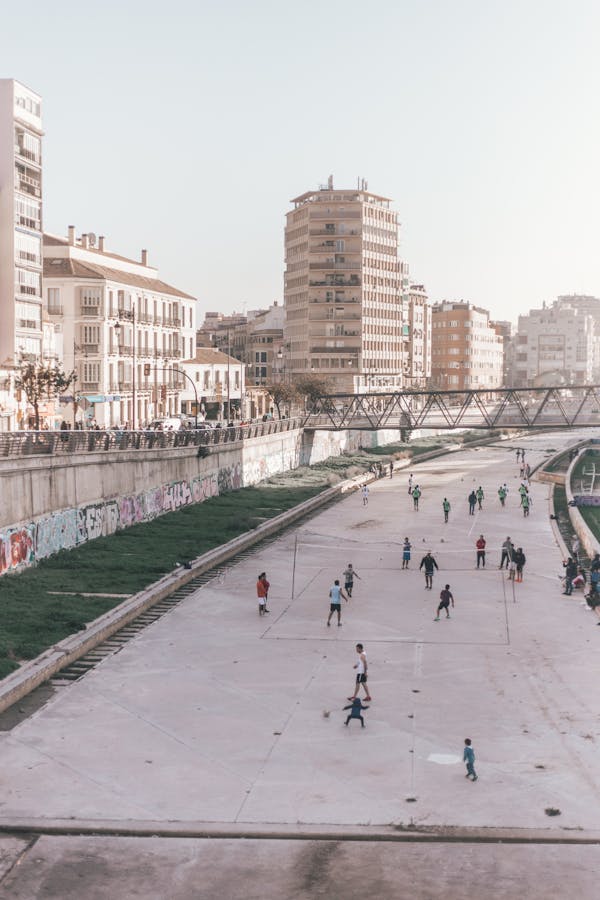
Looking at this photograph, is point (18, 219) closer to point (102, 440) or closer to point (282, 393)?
point (102, 440)

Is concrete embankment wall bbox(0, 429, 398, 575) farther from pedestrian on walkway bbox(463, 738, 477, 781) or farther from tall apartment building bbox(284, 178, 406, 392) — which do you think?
tall apartment building bbox(284, 178, 406, 392)

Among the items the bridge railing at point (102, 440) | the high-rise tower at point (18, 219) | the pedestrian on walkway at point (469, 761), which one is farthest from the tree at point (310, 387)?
the pedestrian on walkway at point (469, 761)

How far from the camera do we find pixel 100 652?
3434cm

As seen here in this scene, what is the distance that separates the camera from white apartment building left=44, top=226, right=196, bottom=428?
95312 millimetres

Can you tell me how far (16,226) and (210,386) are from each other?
50673 millimetres

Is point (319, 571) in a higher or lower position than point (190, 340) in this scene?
lower

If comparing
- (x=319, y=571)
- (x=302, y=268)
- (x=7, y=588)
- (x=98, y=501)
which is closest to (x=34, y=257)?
(x=98, y=501)

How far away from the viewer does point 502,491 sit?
81625mm

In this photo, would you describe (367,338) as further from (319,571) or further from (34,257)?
(319,571)

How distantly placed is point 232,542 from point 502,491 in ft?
99.2

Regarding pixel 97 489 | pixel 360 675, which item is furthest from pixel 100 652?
pixel 97 489

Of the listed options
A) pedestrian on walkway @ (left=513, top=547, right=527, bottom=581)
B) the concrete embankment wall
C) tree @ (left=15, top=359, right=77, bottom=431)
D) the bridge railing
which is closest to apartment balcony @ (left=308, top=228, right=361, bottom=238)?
the concrete embankment wall

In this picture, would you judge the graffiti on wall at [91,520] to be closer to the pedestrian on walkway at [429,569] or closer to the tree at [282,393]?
the pedestrian on walkway at [429,569]

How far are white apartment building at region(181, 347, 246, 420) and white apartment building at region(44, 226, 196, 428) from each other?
10925mm
